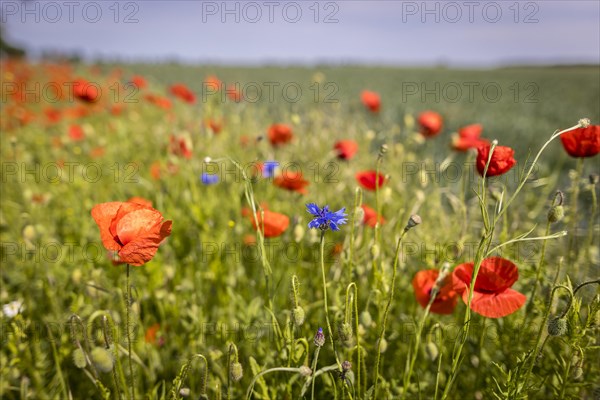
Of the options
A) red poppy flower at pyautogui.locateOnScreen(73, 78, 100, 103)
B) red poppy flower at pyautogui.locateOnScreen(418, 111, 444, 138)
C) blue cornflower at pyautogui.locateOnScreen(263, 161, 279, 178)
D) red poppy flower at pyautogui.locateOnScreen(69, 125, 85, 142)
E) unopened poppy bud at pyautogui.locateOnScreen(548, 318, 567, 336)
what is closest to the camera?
unopened poppy bud at pyautogui.locateOnScreen(548, 318, 567, 336)

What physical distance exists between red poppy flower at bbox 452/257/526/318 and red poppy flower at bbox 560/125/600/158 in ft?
1.44

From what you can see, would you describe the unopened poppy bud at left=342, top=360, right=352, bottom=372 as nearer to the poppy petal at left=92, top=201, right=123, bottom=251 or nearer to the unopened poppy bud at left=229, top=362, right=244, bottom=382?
the unopened poppy bud at left=229, top=362, right=244, bottom=382

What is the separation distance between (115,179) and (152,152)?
35.1 inches

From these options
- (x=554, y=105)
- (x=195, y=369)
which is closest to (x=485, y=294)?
(x=195, y=369)

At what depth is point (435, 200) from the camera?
7.32 ft

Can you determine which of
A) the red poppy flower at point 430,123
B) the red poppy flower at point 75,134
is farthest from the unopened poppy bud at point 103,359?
the red poppy flower at point 75,134

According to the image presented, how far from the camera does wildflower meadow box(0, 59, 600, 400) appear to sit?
1.02 m

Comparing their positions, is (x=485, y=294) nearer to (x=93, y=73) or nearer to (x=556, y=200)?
(x=556, y=200)

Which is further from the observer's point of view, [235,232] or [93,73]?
[93,73]

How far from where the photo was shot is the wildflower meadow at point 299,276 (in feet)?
3.36

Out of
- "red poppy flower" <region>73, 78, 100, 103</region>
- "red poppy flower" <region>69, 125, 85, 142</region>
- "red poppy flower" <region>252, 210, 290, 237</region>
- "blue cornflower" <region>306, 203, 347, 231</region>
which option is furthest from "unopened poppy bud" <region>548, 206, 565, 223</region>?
"red poppy flower" <region>69, 125, 85, 142</region>

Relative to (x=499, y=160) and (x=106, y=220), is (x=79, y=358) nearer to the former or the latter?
(x=106, y=220)

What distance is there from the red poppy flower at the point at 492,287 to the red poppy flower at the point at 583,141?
1.44ft

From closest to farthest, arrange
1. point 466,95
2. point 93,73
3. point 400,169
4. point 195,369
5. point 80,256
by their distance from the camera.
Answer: point 195,369 < point 80,256 < point 400,169 < point 93,73 < point 466,95
